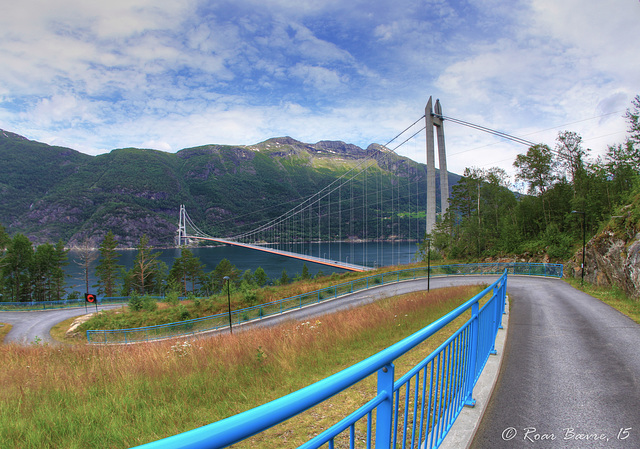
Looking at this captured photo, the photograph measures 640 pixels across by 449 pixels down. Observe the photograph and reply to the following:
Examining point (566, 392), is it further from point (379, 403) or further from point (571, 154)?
point (571, 154)

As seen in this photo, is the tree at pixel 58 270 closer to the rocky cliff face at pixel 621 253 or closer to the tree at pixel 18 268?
the tree at pixel 18 268

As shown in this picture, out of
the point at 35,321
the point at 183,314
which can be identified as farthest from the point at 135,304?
the point at 35,321

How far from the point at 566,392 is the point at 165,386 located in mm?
5158

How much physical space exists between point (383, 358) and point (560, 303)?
501 inches

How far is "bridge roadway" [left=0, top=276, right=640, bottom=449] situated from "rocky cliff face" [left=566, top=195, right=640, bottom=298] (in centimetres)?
686

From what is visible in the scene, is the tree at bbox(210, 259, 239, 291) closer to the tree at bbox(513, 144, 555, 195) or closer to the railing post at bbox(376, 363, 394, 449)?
the tree at bbox(513, 144, 555, 195)

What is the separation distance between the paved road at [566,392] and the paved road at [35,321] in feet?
89.0

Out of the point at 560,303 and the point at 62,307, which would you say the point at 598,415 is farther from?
the point at 62,307

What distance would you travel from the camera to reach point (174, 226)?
567 ft

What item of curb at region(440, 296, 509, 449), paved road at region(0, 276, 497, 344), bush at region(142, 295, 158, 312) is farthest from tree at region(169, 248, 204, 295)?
curb at region(440, 296, 509, 449)

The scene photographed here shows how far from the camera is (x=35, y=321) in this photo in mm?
27531

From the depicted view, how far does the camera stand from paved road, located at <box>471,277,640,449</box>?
2.74 meters

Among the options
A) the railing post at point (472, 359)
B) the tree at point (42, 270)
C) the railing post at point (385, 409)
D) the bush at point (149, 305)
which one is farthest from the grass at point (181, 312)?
the tree at point (42, 270)

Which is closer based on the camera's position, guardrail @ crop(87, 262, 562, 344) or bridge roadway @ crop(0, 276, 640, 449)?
bridge roadway @ crop(0, 276, 640, 449)
